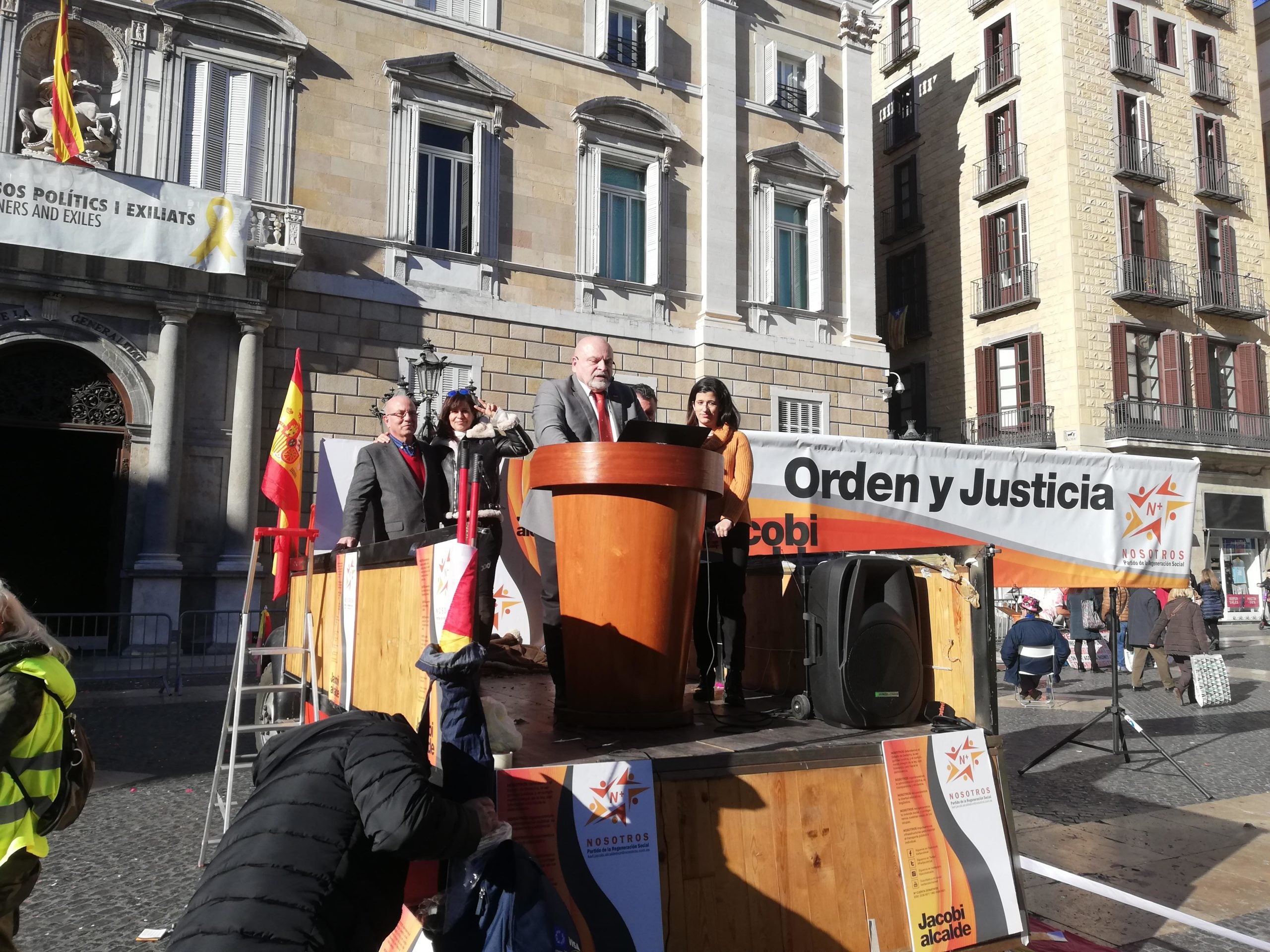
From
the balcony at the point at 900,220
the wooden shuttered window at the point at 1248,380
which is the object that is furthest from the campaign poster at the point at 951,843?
the wooden shuttered window at the point at 1248,380

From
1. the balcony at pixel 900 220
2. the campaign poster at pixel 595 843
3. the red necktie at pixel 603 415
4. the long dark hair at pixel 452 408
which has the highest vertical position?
the balcony at pixel 900 220

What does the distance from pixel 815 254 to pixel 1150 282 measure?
40.1ft

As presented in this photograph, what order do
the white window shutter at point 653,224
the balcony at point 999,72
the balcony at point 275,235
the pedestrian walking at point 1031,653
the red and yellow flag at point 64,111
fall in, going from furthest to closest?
the balcony at point 999,72, the white window shutter at point 653,224, the balcony at point 275,235, the red and yellow flag at point 64,111, the pedestrian walking at point 1031,653

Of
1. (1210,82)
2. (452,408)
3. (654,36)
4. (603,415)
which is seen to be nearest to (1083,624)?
(654,36)

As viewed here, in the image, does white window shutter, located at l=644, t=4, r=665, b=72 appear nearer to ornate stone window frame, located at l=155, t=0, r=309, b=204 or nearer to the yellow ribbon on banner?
ornate stone window frame, located at l=155, t=0, r=309, b=204

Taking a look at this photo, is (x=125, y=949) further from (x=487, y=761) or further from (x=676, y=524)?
(x=676, y=524)

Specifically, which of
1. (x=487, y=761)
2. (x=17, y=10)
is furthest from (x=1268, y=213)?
(x=487, y=761)

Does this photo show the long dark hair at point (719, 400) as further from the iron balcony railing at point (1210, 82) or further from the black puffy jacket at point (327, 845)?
the iron balcony railing at point (1210, 82)

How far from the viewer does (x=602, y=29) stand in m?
18.0

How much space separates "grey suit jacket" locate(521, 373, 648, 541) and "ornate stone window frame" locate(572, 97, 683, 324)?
1354 centimetres

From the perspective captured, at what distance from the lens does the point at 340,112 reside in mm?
15719

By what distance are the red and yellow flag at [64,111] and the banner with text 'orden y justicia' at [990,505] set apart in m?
11.7

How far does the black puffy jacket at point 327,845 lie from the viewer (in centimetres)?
219

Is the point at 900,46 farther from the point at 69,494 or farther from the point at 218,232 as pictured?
the point at 69,494
